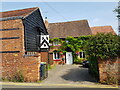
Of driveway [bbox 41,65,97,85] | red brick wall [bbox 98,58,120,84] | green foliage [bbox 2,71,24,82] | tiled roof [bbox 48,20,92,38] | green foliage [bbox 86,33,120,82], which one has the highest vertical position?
tiled roof [bbox 48,20,92,38]

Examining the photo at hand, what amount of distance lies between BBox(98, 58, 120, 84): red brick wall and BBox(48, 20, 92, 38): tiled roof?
39.5 ft

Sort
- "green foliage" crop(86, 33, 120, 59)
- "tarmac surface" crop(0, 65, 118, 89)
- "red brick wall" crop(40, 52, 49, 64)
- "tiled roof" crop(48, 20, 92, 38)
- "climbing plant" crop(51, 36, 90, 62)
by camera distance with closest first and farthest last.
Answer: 1. "tarmac surface" crop(0, 65, 118, 89)
2. "green foliage" crop(86, 33, 120, 59)
3. "red brick wall" crop(40, 52, 49, 64)
4. "climbing plant" crop(51, 36, 90, 62)
5. "tiled roof" crop(48, 20, 92, 38)

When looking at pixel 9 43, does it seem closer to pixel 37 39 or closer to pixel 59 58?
pixel 37 39

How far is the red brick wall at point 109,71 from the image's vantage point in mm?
6910

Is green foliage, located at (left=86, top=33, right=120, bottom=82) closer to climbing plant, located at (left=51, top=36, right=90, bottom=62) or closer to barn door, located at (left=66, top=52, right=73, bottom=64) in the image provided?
climbing plant, located at (left=51, top=36, right=90, bottom=62)

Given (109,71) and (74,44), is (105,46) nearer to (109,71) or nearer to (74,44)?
(109,71)

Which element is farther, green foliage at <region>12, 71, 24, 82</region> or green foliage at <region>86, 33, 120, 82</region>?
green foliage at <region>12, 71, 24, 82</region>

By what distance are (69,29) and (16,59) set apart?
46.6ft

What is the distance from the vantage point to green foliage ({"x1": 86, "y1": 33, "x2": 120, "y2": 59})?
268 inches

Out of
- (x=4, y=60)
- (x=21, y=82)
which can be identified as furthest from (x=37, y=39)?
(x=21, y=82)

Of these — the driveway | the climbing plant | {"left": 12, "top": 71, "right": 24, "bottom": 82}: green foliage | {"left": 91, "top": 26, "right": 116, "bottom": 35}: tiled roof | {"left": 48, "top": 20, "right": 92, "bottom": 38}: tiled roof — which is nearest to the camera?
the driveway

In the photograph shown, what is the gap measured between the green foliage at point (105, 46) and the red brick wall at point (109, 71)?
0.41m

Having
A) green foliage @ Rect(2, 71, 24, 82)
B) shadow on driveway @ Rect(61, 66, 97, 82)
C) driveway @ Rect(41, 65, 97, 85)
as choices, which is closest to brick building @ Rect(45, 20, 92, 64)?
driveway @ Rect(41, 65, 97, 85)

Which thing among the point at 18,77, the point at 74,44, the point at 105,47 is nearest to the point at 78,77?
the point at 105,47
